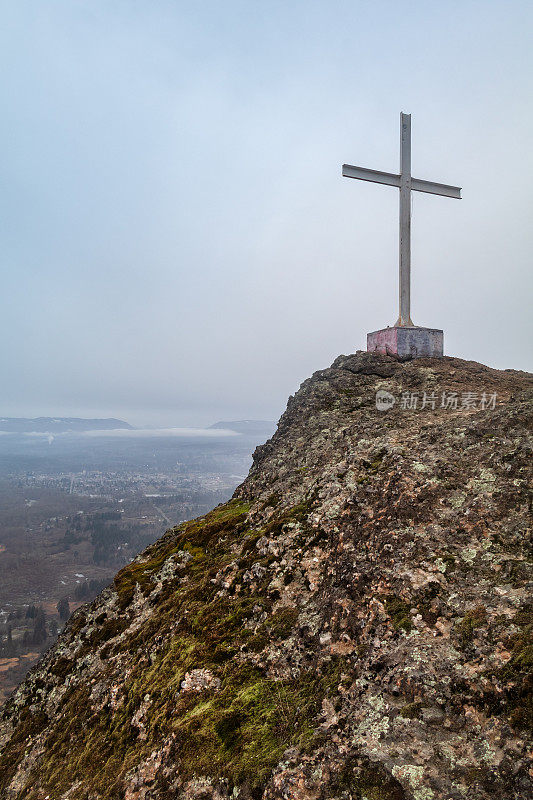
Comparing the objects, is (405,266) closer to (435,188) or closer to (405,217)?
(405,217)

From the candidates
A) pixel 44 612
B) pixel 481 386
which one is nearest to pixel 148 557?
pixel 481 386

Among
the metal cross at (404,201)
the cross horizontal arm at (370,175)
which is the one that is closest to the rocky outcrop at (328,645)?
the metal cross at (404,201)

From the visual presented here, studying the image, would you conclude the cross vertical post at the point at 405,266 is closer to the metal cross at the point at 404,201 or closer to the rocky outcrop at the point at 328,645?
the metal cross at the point at 404,201

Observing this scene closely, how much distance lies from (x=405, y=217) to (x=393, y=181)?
59.1 inches

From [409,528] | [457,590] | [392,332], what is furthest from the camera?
[392,332]

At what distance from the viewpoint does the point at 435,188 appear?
57.7ft

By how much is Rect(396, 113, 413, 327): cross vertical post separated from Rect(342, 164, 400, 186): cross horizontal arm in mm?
384

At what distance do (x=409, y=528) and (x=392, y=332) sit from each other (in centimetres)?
1017

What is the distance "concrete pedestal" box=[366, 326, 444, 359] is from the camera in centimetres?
1591

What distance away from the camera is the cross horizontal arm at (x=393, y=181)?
16.3 metres

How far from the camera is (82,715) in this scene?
8242mm

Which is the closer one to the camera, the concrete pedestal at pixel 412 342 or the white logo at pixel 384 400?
the white logo at pixel 384 400

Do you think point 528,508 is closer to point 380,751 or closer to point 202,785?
point 380,751

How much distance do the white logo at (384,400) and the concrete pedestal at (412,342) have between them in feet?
10.8
